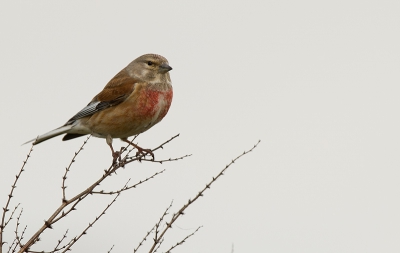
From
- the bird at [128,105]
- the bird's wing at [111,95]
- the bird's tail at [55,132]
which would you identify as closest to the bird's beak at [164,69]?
the bird at [128,105]

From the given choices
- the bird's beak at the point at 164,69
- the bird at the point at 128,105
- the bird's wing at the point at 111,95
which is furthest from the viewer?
the bird's beak at the point at 164,69

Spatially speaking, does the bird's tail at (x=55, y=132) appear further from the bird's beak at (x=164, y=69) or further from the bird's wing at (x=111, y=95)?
the bird's beak at (x=164, y=69)

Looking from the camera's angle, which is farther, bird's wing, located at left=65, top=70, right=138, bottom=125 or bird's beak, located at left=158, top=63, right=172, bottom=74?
bird's beak, located at left=158, top=63, right=172, bottom=74

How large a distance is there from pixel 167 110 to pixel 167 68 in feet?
1.79

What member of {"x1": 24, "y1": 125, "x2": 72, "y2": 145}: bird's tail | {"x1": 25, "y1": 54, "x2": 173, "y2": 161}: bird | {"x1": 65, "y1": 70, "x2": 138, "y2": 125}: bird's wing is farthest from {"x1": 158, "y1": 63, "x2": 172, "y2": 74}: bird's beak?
{"x1": 24, "y1": 125, "x2": 72, "y2": 145}: bird's tail

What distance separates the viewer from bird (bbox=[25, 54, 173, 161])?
6125 millimetres

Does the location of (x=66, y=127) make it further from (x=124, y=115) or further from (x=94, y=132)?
(x=124, y=115)

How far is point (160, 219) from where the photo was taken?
4.14 meters

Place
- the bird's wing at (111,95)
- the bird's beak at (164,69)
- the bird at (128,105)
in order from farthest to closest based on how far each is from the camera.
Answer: the bird's beak at (164,69) → the bird's wing at (111,95) → the bird at (128,105)

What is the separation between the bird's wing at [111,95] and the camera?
6386 mm

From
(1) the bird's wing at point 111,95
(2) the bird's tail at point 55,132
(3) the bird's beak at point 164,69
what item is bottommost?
(2) the bird's tail at point 55,132

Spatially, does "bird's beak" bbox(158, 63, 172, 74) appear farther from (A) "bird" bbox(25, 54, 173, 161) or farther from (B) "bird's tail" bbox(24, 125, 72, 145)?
(B) "bird's tail" bbox(24, 125, 72, 145)

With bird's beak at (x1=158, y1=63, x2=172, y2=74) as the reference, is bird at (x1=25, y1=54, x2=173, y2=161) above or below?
below

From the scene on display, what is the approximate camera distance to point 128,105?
622 cm
